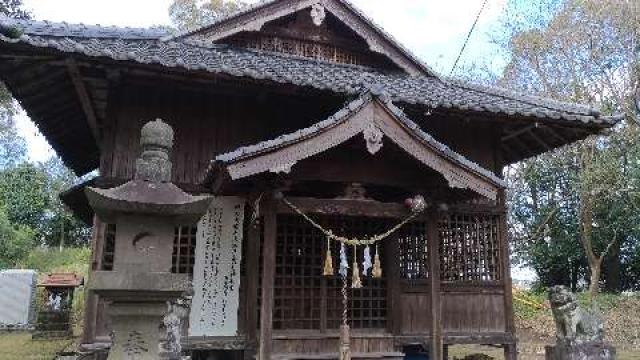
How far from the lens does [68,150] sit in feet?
48.0

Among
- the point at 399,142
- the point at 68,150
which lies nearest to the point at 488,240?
the point at 399,142

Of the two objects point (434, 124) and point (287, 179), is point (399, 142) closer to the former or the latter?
point (287, 179)

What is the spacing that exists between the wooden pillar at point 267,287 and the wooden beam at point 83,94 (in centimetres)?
379

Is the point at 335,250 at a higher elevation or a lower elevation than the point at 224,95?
lower

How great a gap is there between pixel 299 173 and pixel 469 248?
14.2ft

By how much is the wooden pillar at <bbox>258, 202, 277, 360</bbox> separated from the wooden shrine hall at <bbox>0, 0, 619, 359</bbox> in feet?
0.08

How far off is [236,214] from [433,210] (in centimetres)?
341

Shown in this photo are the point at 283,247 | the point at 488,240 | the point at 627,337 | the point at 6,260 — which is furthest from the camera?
the point at 6,260

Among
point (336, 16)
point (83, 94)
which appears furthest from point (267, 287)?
point (336, 16)

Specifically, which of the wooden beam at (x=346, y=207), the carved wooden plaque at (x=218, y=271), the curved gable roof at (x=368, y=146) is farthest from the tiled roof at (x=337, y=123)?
the carved wooden plaque at (x=218, y=271)

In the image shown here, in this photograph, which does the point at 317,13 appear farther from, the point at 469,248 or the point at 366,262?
the point at 469,248

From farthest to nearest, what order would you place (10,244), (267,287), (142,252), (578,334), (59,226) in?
(59,226), (10,244), (578,334), (267,287), (142,252)

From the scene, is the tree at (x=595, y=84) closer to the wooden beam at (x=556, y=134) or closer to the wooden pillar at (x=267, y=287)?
the wooden beam at (x=556, y=134)

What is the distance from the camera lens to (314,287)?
9.83 m
